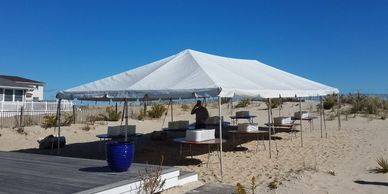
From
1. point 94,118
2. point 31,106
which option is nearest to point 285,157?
point 94,118

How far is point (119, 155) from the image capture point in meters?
5.94

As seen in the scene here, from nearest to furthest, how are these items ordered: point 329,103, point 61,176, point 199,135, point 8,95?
1. point 61,176
2. point 199,135
3. point 329,103
4. point 8,95

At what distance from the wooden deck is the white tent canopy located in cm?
183

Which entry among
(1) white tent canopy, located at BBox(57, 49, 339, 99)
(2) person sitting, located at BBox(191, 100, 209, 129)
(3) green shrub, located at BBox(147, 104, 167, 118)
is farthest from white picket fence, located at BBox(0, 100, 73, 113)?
(2) person sitting, located at BBox(191, 100, 209, 129)

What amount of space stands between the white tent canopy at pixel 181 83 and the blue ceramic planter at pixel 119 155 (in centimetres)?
211

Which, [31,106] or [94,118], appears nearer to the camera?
[94,118]

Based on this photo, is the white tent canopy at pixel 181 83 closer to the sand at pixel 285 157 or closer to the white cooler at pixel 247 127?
the white cooler at pixel 247 127

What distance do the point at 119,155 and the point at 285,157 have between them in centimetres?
514

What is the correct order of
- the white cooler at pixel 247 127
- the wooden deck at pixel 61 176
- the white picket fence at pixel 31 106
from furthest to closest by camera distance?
the white picket fence at pixel 31 106 → the white cooler at pixel 247 127 → the wooden deck at pixel 61 176

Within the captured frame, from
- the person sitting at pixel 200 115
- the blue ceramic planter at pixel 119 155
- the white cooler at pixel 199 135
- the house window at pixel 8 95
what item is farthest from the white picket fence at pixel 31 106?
the blue ceramic planter at pixel 119 155

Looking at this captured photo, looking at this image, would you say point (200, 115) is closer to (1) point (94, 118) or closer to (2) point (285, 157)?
(2) point (285, 157)

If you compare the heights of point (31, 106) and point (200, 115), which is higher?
point (31, 106)

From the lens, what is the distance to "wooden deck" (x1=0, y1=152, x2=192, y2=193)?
503 cm

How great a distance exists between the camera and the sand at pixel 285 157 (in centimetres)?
665
